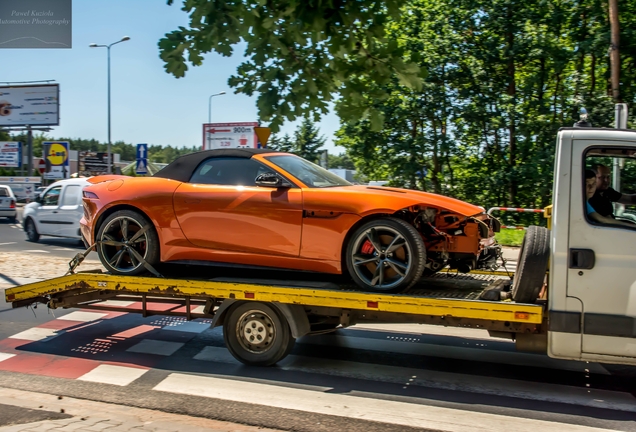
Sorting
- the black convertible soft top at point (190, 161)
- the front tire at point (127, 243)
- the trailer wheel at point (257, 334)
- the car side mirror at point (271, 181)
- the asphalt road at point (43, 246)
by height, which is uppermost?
the black convertible soft top at point (190, 161)

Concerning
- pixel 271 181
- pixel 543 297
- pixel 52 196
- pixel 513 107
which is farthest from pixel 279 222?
pixel 513 107

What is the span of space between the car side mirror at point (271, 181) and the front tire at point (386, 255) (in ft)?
2.89

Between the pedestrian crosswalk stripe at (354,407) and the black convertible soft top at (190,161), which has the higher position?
the black convertible soft top at (190,161)

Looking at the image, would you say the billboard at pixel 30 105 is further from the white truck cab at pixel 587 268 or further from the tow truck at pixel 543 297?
the white truck cab at pixel 587 268

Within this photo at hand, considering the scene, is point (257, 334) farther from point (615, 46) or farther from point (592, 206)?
point (615, 46)

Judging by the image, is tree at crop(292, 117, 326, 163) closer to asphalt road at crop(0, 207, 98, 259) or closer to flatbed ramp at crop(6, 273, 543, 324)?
asphalt road at crop(0, 207, 98, 259)

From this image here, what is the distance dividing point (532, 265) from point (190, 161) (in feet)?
11.9

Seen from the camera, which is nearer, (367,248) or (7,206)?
(367,248)

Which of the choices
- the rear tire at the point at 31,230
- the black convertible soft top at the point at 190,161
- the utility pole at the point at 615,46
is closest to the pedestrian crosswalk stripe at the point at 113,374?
the black convertible soft top at the point at 190,161

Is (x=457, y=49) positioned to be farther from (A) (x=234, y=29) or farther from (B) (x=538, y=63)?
(A) (x=234, y=29)

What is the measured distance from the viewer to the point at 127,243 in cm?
667

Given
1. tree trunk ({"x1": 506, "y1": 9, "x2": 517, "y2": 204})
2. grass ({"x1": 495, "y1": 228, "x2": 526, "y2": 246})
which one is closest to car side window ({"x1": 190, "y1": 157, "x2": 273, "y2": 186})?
grass ({"x1": 495, "y1": 228, "x2": 526, "y2": 246})

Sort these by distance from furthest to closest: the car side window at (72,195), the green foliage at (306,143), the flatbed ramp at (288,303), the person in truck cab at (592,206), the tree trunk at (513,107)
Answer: the green foliage at (306,143), the tree trunk at (513,107), the car side window at (72,195), the flatbed ramp at (288,303), the person in truck cab at (592,206)

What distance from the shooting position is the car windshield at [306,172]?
635 centimetres
